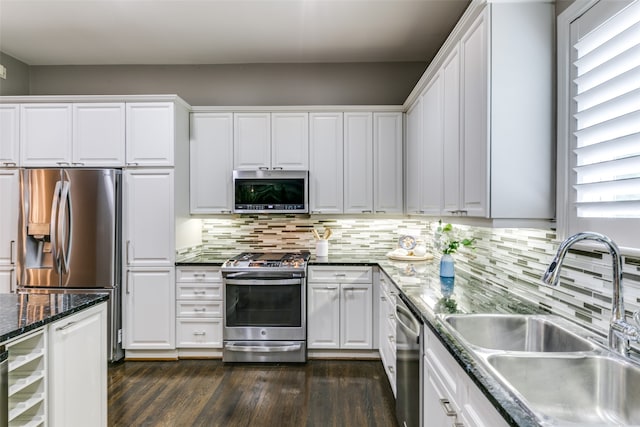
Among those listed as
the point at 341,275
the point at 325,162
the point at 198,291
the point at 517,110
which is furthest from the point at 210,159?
the point at 517,110

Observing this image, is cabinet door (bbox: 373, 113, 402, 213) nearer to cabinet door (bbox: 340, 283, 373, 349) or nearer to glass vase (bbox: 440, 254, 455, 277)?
cabinet door (bbox: 340, 283, 373, 349)

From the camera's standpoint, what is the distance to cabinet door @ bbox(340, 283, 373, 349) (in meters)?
3.41

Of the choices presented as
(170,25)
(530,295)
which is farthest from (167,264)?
(530,295)

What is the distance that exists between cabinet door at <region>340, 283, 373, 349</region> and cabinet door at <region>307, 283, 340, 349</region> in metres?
0.05

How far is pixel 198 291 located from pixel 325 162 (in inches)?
66.8

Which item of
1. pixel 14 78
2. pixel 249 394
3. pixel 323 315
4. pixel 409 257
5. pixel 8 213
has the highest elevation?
pixel 14 78

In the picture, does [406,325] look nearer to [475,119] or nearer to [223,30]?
[475,119]

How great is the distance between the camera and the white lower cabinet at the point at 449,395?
1107 millimetres

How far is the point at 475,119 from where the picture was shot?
1901 mm

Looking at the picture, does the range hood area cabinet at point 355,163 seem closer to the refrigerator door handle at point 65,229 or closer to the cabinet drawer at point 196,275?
the cabinet drawer at point 196,275

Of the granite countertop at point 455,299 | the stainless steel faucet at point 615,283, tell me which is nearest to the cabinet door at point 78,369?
the granite countertop at point 455,299

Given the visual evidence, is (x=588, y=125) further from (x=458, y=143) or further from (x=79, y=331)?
(x=79, y=331)

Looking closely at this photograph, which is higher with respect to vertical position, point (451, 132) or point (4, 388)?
point (451, 132)

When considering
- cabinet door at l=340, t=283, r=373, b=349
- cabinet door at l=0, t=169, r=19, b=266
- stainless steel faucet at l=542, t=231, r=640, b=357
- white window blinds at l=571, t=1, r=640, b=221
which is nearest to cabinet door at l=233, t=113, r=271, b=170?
cabinet door at l=340, t=283, r=373, b=349
